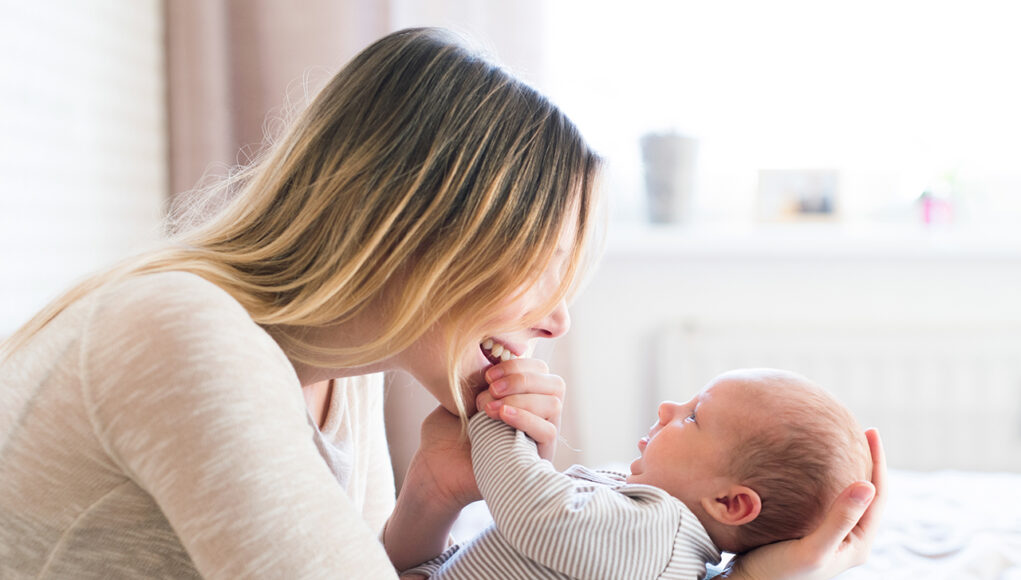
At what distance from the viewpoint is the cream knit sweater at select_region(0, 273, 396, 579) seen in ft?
2.35

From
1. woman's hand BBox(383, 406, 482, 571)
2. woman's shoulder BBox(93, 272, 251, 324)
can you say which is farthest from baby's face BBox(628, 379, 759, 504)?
woman's shoulder BBox(93, 272, 251, 324)

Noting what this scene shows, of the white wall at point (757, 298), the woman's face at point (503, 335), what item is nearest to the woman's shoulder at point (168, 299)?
the woman's face at point (503, 335)

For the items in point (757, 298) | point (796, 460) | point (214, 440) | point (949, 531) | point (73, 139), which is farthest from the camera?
point (757, 298)

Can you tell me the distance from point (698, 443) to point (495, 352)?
279 mm

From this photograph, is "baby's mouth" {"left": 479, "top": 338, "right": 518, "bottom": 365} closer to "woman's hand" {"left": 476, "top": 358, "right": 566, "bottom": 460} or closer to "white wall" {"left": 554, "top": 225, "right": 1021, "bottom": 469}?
"woman's hand" {"left": 476, "top": 358, "right": 566, "bottom": 460}

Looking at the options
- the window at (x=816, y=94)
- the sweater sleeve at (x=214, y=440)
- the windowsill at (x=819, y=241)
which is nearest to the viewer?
the sweater sleeve at (x=214, y=440)

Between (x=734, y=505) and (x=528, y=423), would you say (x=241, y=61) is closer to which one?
(x=528, y=423)

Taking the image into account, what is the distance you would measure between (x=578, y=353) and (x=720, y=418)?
143 centimetres

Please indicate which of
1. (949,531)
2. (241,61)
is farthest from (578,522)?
(241,61)

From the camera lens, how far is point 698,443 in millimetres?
1151

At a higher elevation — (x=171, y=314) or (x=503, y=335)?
(x=171, y=314)

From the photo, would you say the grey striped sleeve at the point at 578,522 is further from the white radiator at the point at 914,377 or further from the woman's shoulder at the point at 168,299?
the white radiator at the point at 914,377

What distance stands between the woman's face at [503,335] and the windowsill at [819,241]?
4.51 ft

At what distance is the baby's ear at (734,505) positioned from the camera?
3.54ft
